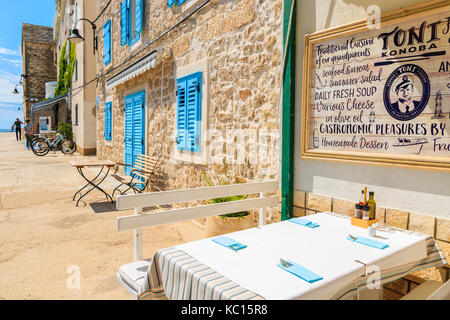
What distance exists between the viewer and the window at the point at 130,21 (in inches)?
268

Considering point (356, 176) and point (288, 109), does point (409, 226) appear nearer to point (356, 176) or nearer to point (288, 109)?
point (356, 176)

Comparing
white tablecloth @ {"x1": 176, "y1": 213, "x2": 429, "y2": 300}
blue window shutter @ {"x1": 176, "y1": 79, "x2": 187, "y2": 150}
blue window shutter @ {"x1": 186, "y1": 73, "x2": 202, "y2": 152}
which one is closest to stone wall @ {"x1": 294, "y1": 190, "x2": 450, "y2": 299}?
white tablecloth @ {"x1": 176, "y1": 213, "x2": 429, "y2": 300}

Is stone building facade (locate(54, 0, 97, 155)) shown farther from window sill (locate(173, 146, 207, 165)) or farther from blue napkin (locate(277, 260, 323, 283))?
blue napkin (locate(277, 260, 323, 283))

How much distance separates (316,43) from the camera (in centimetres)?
271

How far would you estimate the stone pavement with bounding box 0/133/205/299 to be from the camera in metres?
2.81

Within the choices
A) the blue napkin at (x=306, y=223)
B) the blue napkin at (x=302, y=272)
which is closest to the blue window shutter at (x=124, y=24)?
the blue napkin at (x=306, y=223)

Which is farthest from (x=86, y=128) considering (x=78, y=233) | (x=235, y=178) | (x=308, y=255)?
(x=308, y=255)

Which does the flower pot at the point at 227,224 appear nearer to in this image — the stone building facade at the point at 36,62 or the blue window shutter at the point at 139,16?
the blue window shutter at the point at 139,16

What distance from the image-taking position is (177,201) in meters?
2.41

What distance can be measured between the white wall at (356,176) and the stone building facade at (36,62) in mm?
30604

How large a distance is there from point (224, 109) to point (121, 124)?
16.6ft

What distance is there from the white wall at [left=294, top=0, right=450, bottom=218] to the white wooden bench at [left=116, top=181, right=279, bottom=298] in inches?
17.7

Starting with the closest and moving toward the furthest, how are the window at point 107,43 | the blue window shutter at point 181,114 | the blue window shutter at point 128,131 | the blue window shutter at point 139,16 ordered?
the blue window shutter at point 181,114 < the blue window shutter at point 139,16 < the blue window shutter at point 128,131 < the window at point 107,43

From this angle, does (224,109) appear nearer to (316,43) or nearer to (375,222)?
(316,43)
